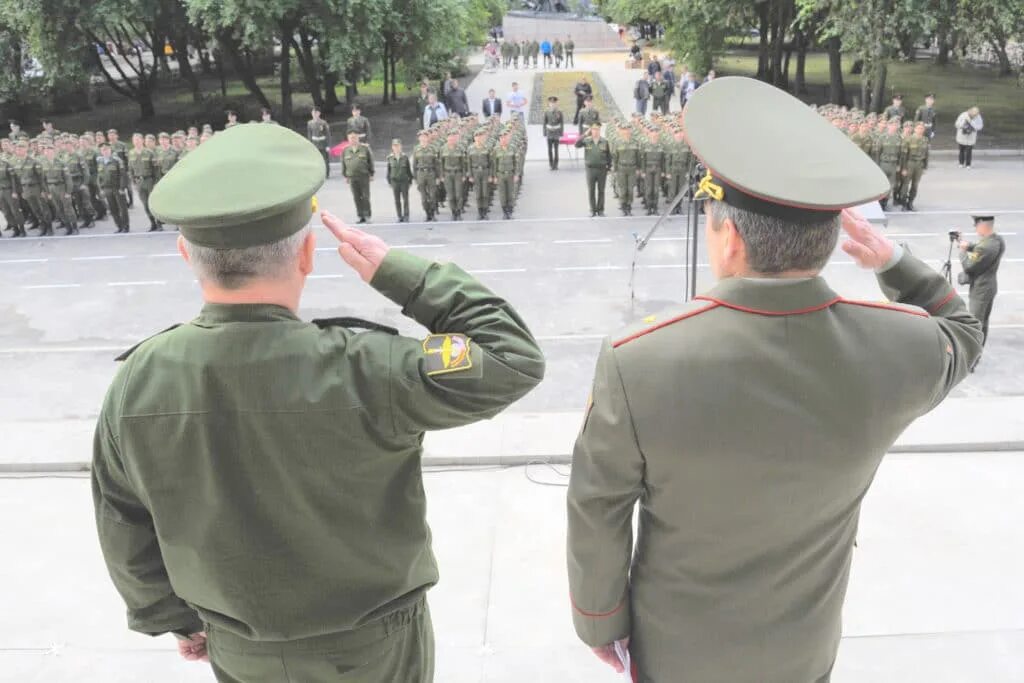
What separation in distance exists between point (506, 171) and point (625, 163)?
1975 mm

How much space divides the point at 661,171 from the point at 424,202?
404cm

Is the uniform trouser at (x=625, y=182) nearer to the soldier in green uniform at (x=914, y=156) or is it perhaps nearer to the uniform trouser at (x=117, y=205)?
the soldier in green uniform at (x=914, y=156)

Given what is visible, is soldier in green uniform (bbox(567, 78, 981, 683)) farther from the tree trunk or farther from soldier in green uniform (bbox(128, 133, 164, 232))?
the tree trunk

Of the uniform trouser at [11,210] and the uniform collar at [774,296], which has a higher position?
the uniform collar at [774,296]

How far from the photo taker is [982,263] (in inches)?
285

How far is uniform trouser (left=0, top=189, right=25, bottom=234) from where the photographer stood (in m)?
14.4

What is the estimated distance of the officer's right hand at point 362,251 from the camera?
1.96 m

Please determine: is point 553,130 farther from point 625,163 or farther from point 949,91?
point 949,91

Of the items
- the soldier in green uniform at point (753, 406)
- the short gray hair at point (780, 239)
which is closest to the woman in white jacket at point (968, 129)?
the soldier in green uniform at point (753, 406)

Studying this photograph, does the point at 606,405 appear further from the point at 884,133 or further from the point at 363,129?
the point at 363,129

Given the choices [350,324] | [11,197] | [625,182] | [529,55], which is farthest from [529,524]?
[529,55]

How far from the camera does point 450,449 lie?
17.8 ft

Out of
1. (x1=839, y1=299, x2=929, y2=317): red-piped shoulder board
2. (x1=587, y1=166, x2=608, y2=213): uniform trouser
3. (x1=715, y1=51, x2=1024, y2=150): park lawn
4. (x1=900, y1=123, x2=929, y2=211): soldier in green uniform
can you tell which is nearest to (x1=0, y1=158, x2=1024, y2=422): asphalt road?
(x1=587, y1=166, x2=608, y2=213): uniform trouser

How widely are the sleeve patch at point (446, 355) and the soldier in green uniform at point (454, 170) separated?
1232 centimetres
